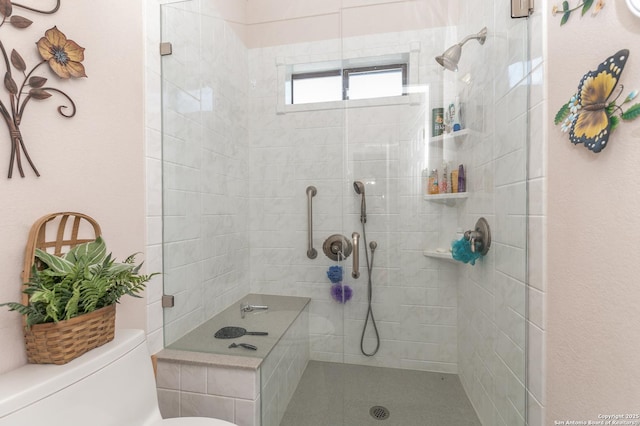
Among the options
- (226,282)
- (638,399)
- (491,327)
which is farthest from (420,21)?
(226,282)

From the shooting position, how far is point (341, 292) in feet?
5.64

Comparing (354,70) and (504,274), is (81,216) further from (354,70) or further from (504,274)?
(504,274)

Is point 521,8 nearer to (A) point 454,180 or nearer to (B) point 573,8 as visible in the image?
(B) point 573,8

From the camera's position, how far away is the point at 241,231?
201 cm

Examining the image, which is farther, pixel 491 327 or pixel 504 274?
pixel 491 327

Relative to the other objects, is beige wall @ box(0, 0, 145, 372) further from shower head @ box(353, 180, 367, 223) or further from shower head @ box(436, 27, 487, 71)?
shower head @ box(436, 27, 487, 71)

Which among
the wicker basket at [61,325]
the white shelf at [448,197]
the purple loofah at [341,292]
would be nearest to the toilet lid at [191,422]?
the wicker basket at [61,325]

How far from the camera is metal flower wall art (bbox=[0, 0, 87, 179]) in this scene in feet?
2.52

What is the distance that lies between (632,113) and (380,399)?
5.00 feet

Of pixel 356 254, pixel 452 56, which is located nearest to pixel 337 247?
pixel 356 254

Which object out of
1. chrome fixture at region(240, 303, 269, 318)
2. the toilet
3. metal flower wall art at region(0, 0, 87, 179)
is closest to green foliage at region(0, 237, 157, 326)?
the toilet

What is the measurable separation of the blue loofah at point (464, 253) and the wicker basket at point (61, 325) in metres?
1.52

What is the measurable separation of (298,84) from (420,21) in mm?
841

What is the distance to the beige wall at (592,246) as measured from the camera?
66 cm
